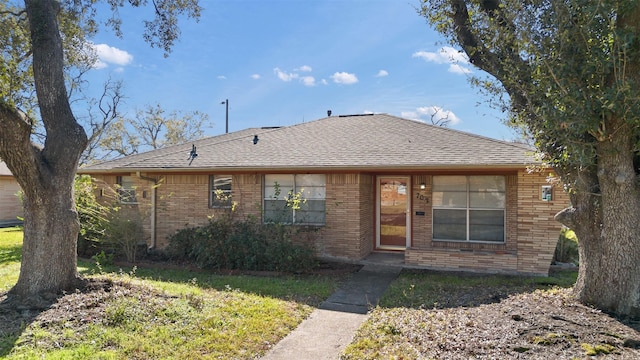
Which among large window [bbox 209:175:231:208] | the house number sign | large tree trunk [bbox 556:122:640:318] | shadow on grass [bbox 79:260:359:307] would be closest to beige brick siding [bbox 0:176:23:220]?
A: shadow on grass [bbox 79:260:359:307]

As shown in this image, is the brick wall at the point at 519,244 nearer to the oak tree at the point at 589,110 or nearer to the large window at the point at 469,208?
the large window at the point at 469,208

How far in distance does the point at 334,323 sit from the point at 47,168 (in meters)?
5.03

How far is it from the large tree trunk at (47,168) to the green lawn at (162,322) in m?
0.56

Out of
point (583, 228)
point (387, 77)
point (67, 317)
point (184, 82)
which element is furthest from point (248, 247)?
point (184, 82)

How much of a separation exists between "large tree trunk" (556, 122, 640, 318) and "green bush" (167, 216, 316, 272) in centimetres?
546

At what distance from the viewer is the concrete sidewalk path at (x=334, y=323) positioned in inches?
177

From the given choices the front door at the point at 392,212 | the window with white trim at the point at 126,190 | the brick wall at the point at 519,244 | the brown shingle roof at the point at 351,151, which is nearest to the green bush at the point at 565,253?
the brick wall at the point at 519,244

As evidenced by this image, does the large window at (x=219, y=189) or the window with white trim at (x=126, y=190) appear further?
the window with white trim at (x=126, y=190)

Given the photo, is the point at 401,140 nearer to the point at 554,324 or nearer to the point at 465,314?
the point at 465,314

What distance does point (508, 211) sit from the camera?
909 centimetres

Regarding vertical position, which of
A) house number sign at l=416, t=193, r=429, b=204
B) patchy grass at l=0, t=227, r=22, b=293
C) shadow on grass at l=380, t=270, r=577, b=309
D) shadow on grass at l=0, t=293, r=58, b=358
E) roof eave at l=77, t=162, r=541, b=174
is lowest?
patchy grass at l=0, t=227, r=22, b=293

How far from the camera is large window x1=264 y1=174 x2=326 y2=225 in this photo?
10.0m

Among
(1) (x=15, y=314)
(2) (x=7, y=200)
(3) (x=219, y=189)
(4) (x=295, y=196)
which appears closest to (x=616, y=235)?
(4) (x=295, y=196)

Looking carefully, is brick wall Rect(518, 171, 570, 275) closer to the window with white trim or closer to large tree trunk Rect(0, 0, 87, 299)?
large tree trunk Rect(0, 0, 87, 299)
